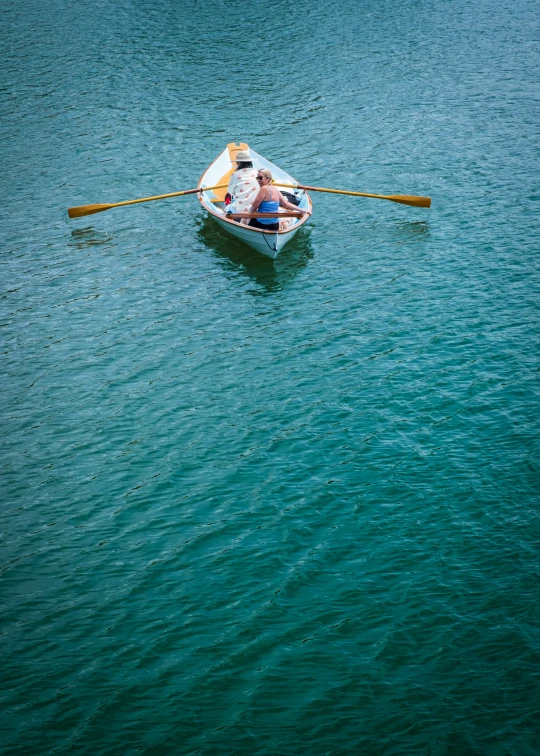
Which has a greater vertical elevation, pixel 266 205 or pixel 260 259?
pixel 266 205

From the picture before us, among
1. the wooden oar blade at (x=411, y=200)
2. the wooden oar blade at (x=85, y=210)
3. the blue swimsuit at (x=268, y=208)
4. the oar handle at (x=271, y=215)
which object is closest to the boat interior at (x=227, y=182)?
the oar handle at (x=271, y=215)

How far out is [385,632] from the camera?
1295 centimetres

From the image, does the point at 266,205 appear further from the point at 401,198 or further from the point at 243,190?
the point at 401,198

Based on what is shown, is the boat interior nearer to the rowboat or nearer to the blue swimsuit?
the rowboat

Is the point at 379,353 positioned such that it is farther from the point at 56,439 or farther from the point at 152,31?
the point at 152,31

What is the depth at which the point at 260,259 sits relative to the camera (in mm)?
24125

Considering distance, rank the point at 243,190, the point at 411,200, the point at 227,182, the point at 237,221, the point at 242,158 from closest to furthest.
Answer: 1. the point at 237,221
2. the point at 243,190
3. the point at 411,200
4. the point at 242,158
5. the point at 227,182

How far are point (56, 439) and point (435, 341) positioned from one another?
9074 millimetres

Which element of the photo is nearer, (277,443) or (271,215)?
(277,443)

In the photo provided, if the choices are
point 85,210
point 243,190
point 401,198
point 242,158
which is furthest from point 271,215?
point 85,210

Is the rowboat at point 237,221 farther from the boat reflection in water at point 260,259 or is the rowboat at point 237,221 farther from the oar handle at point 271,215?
the boat reflection in water at point 260,259

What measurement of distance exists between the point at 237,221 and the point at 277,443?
9330 millimetres

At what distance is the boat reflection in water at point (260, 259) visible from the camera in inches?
908

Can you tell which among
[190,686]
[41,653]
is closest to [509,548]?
[190,686]
